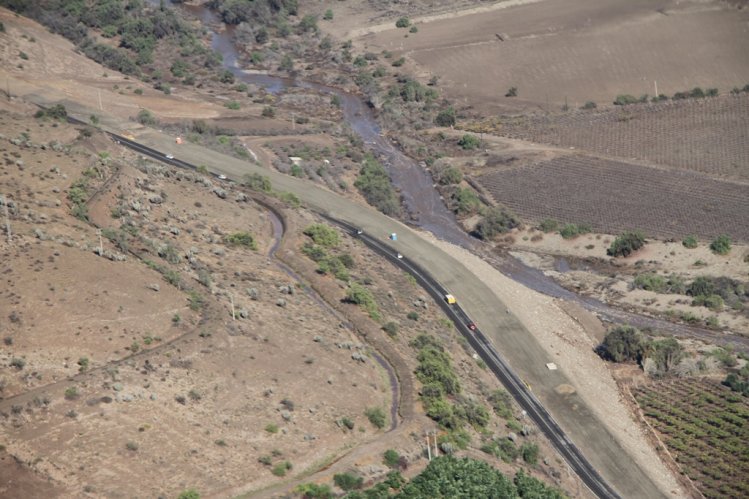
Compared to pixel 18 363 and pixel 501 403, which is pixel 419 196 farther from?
pixel 18 363

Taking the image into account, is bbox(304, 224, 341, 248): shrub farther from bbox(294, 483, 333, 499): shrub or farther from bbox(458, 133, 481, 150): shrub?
bbox(294, 483, 333, 499): shrub

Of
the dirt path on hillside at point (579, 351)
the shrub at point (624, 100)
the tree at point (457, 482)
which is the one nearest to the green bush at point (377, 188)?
the dirt path on hillside at point (579, 351)

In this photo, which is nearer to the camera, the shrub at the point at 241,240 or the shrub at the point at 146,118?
the shrub at the point at 241,240

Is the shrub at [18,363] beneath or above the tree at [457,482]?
above

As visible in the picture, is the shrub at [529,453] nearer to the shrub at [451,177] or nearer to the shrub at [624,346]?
the shrub at [624,346]

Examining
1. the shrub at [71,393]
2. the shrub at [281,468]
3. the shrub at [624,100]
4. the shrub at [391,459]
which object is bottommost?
the shrub at [624,100]

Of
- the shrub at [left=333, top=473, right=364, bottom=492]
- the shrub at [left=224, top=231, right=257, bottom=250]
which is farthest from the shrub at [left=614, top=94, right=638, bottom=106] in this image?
the shrub at [left=333, top=473, right=364, bottom=492]

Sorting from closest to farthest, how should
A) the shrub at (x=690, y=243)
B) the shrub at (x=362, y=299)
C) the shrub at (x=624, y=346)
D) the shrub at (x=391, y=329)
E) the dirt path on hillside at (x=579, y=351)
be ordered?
the dirt path on hillside at (x=579, y=351) → the shrub at (x=391, y=329) → the shrub at (x=362, y=299) → the shrub at (x=624, y=346) → the shrub at (x=690, y=243)
